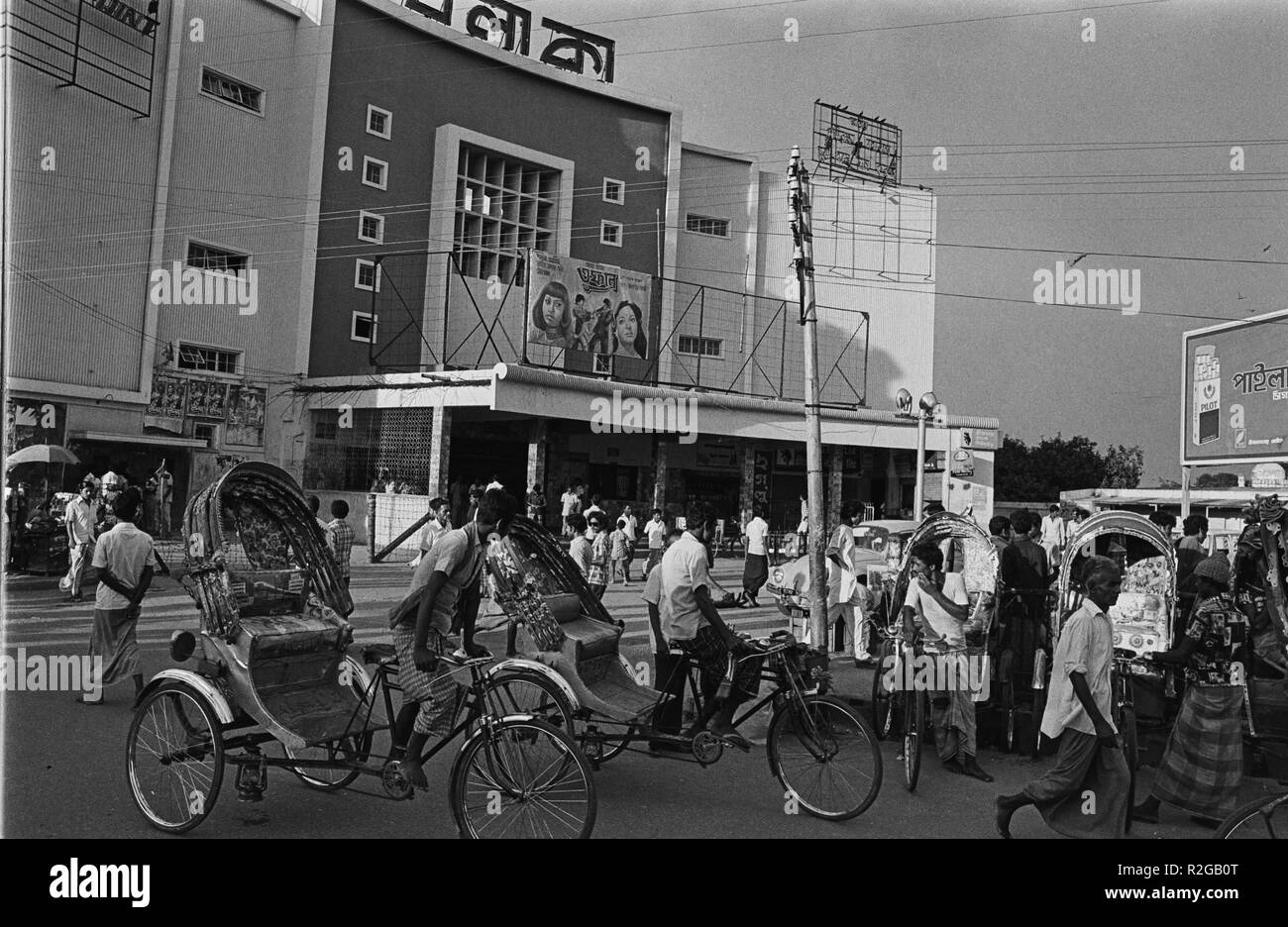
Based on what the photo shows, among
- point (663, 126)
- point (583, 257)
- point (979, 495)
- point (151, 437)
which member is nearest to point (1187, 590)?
point (151, 437)

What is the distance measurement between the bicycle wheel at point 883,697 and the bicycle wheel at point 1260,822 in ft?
11.9

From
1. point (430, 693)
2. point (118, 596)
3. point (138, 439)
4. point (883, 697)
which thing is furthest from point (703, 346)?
point (430, 693)

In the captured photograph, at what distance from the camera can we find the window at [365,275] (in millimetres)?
29859

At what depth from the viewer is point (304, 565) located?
629cm

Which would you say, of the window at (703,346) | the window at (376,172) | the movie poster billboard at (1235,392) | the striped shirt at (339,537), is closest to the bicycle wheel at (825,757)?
the striped shirt at (339,537)

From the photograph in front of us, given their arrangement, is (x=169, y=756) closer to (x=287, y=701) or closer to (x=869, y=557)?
(x=287, y=701)

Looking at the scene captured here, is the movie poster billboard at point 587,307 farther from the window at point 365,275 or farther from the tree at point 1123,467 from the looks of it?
the tree at point 1123,467

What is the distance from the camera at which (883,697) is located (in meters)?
7.95

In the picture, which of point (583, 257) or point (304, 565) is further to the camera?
point (583, 257)

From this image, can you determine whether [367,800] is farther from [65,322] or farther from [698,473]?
[698,473]

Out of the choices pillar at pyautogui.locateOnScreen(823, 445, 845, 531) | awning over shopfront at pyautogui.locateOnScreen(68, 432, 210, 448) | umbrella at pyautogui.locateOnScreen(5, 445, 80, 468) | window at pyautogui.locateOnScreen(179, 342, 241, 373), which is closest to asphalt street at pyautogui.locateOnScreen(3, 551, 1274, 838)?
umbrella at pyautogui.locateOnScreen(5, 445, 80, 468)

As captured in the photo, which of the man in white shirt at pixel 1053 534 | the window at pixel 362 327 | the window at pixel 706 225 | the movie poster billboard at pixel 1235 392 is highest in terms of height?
the window at pixel 706 225
